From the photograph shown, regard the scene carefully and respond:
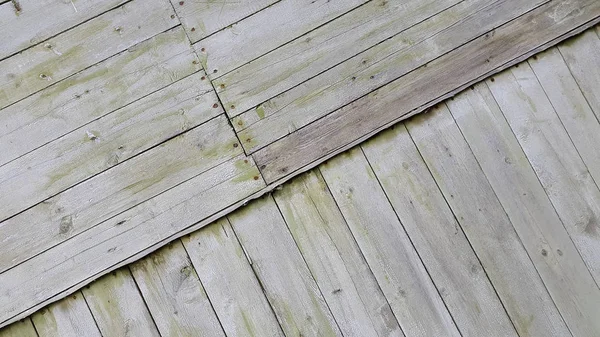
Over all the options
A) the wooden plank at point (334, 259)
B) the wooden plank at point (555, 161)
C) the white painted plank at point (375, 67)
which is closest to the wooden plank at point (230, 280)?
the wooden plank at point (334, 259)

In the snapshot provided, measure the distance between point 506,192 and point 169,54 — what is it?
118cm

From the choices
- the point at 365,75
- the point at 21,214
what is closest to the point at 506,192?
the point at 365,75

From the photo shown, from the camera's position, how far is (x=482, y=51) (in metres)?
1.76

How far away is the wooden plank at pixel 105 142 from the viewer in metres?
1.69

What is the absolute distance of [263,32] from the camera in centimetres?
175

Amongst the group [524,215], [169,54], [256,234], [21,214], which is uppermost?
[169,54]

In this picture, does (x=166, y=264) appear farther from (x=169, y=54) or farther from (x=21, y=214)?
(x=169, y=54)

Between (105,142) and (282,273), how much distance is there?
2.28 ft

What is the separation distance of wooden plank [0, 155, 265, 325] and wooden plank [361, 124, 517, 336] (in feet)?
1.39

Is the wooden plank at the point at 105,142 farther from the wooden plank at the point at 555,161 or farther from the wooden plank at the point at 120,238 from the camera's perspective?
the wooden plank at the point at 555,161

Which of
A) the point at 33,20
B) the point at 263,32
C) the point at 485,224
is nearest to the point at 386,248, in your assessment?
the point at 485,224

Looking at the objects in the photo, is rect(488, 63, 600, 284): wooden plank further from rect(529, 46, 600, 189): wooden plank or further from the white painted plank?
the white painted plank

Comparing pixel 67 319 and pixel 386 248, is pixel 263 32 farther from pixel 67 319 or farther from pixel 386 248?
pixel 67 319

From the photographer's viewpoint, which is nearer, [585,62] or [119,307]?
[119,307]
